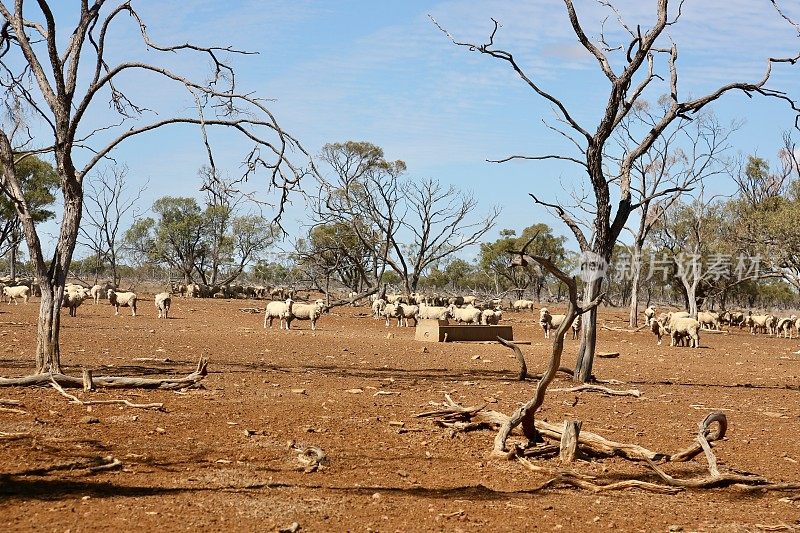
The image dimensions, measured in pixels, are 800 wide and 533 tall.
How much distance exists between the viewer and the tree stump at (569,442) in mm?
8117

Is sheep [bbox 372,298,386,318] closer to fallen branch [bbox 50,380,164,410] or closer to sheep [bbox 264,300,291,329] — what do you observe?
sheep [bbox 264,300,291,329]

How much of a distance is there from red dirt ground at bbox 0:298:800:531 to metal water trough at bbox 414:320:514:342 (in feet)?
26.5

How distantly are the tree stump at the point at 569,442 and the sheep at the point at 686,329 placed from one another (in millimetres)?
21566

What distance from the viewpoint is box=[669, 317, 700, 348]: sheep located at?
1116 inches

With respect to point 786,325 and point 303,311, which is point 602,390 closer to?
point 303,311

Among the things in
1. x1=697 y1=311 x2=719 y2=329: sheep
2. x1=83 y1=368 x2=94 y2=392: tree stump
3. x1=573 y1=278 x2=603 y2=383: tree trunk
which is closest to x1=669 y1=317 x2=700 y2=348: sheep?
x1=697 y1=311 x2=719 y2=329: sheep

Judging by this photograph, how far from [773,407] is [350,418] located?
6.69 meters

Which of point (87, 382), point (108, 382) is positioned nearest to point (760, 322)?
point (108, 382)

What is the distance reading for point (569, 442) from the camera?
8141 mm

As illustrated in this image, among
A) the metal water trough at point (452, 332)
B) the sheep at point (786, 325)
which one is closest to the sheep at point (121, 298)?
the metal water trough at point (452, 332)

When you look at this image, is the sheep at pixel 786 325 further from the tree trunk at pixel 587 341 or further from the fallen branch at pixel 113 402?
the fallen branch at pixel 113 402

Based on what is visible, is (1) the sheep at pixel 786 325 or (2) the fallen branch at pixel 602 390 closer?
(2) the fallen branch at pixel 602 390

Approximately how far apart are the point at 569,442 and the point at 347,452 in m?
2.16

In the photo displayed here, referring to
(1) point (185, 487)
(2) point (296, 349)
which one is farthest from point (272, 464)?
(2) point (296, 349)
